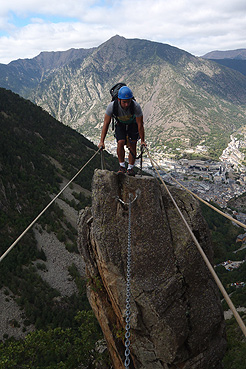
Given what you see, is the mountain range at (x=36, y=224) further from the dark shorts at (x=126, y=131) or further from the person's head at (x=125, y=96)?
the person's head at (x=125, y=96)

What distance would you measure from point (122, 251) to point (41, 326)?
2572 centimetres

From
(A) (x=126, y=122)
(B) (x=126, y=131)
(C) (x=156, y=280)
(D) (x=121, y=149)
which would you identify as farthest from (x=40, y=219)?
(C) (x=156, y=280)

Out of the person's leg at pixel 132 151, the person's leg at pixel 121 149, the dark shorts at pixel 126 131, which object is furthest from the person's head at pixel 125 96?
the person's leg at pixel 132 151

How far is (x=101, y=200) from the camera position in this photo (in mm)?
8250

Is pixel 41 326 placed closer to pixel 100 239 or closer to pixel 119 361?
pixel 119 361

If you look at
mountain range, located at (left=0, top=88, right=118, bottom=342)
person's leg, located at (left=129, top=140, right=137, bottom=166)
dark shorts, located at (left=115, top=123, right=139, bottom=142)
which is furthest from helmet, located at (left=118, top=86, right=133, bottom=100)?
mountain range, located at (left=0, top=88, right=118, bottom=342)

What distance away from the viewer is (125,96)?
7.63 meters

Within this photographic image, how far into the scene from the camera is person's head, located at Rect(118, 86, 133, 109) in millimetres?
7613

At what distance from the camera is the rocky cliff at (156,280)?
690 cm

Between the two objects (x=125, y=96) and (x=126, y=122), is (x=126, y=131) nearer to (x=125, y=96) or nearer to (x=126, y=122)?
(x=126, y=122)

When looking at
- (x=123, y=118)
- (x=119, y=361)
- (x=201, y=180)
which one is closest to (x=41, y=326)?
(x=119, y=361)

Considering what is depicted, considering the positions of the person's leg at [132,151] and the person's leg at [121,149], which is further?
the person's leg at [132,151]

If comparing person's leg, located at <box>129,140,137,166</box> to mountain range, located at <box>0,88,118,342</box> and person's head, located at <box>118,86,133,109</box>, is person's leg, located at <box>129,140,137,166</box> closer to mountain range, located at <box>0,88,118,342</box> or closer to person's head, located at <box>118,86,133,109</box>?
person's head, located at <box>118,86,133,109</box>

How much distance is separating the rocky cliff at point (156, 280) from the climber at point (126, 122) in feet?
4.23
